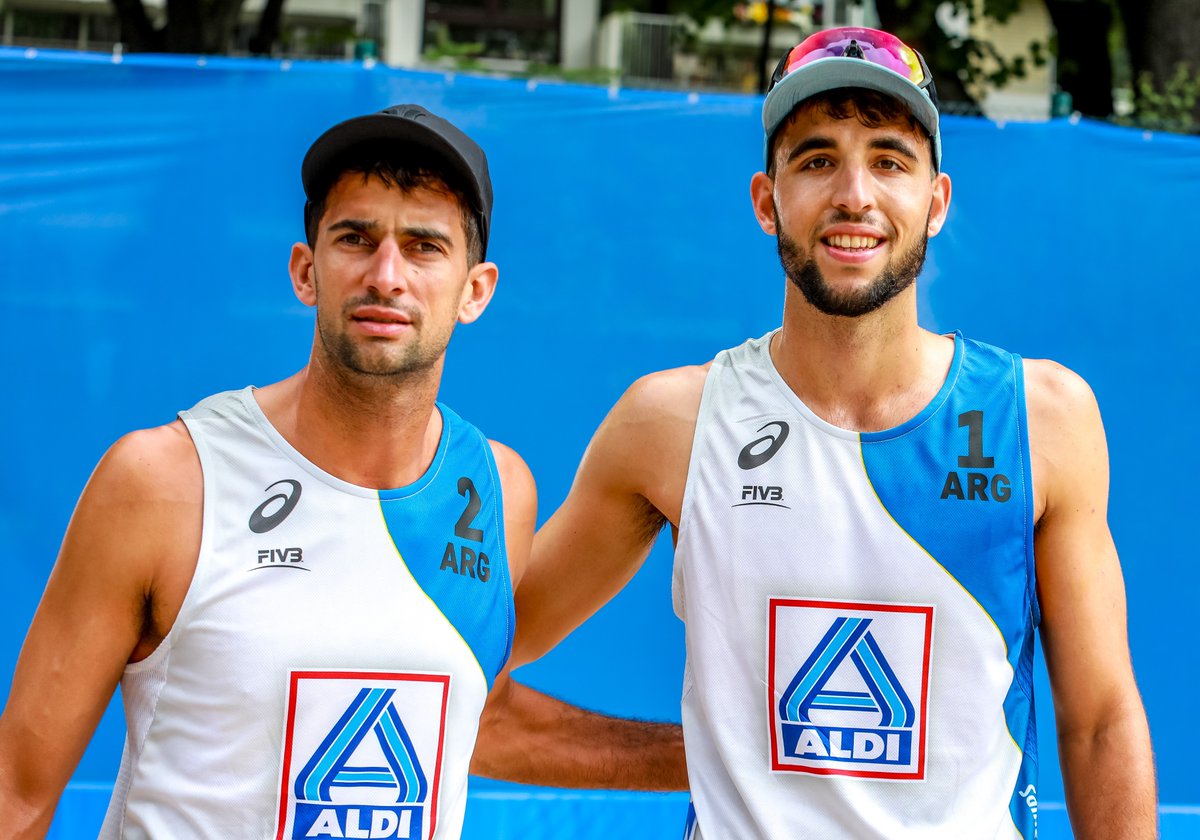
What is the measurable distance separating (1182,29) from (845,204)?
6401 millimetres

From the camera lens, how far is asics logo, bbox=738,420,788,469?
7.45 ft

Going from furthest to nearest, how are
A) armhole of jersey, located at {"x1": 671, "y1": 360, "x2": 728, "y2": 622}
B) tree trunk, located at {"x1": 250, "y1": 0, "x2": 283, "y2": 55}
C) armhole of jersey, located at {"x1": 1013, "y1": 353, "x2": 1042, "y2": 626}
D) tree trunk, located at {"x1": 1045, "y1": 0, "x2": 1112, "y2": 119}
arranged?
tree trunk, located at {"x1": 250, "y1": 0, "x2": 283, "y2": 55} < tree trunk, located at {"x1": 1045, "y1": 0, "x2": 1112, "y2": 119} < armhole of jersey, located at {"x1": 671, "y1": 360, "x2": 728, "y2": 622} < armhole of jersey, located at {"x1": 1013, "y1": 353, "x2": 1042, "y2": 626}

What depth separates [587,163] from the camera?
12.9 feet

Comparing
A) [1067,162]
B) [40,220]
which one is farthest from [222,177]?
[1067,162]

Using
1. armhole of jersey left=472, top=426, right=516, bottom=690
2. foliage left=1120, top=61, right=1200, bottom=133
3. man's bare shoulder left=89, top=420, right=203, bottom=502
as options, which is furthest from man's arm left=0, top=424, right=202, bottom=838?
foliage left=1120, top=61, right=1200, bottom=133

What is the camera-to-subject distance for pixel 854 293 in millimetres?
2207

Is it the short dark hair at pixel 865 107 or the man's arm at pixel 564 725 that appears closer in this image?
the short dark hair at pixel 865 107

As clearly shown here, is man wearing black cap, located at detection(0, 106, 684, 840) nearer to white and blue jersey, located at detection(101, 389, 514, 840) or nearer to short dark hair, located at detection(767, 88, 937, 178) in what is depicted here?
white and blue jersey, located at detection(101, 389, 514, 840)

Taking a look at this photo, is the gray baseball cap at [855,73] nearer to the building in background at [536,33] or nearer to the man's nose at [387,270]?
the man's nose at [387,270]

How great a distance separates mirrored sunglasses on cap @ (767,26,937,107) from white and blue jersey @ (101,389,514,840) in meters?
1.03

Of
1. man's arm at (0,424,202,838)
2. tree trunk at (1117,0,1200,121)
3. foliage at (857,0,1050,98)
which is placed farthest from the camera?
foliage at (857,0,1050,98)

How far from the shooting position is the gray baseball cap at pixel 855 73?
Answer: 222cm

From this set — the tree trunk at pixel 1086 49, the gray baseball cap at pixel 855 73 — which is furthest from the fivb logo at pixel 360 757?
the tree trunk at pixel 1086 49

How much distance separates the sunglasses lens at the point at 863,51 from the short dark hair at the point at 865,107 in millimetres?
52
